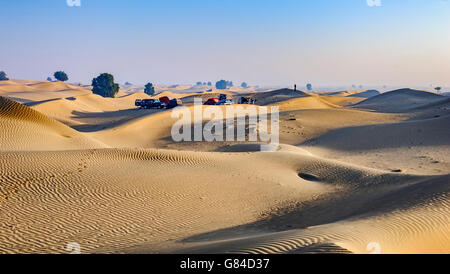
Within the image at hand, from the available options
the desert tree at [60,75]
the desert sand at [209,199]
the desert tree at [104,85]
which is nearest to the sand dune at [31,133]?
the desert sand at [209,199]

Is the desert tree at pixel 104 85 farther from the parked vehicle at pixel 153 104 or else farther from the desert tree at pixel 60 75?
the desert tree at pixel 60 75

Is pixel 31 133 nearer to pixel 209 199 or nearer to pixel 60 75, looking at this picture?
pixel 209 199

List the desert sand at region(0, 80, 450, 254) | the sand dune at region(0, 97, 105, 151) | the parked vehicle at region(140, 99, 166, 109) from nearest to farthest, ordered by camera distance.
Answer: the desert sand at region(0, 80, 450, 254) → the sand dune at region(0, 97, 105, 151) → the parked vehicle at region(140, 99, 166, 109)

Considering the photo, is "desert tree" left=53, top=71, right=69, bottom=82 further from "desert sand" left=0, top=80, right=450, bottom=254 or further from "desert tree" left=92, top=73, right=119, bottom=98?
"desert sand" left=0, top=80, right=450, bottom=254

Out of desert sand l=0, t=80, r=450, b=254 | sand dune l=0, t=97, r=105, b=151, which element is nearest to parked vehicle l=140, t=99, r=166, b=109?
sand dune l=0, t=97, r=105, b=151

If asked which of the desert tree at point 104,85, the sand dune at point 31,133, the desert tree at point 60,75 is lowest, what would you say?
the sand dune at point 31,133

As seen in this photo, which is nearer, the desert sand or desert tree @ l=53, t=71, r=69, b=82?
the desert sand

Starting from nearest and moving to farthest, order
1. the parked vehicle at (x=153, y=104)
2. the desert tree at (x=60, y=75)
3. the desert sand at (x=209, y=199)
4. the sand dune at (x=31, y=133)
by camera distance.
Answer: the desert sand at (x=209, y=199)
the sand dune at (x=31, y=133)
the parked vehicle at (x=153, y=104)
the desert tree at (x=60, y=75)

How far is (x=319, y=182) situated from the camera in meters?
14.8
